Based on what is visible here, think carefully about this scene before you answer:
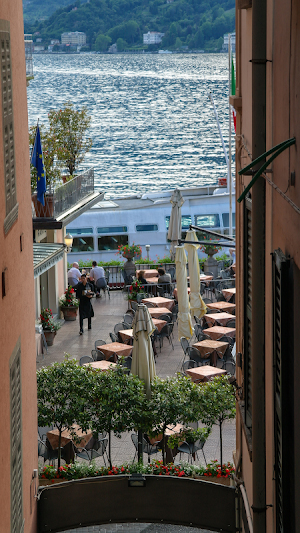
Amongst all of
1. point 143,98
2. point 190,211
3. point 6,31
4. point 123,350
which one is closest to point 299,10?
point 6,31

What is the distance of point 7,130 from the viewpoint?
25.2ft

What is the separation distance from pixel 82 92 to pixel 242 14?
620 feet

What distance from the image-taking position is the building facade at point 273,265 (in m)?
4.40

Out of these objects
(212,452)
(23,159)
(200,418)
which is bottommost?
(212,452)

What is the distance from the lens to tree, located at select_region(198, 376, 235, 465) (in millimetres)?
10430

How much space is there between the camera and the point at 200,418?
10.4 m

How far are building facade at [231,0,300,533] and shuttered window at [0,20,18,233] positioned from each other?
2.51 m

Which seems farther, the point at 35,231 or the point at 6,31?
the point at 35,231

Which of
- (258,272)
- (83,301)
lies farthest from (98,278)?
(258,272)

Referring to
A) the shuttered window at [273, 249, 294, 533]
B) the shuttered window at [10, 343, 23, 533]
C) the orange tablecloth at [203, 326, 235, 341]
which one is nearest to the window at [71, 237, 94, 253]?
the orange tablecloth at [203, 326, 235, 341]

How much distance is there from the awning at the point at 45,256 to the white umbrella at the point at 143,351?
4491 millimetres

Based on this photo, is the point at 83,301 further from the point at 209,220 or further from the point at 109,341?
the point at 209,220

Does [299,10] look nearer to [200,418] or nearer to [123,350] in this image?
[200,418]

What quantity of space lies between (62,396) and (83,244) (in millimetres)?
22286
